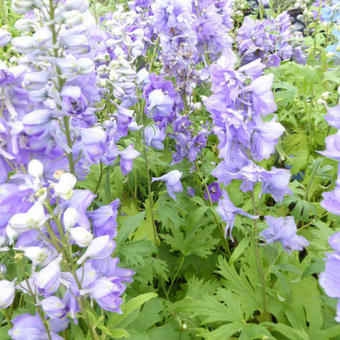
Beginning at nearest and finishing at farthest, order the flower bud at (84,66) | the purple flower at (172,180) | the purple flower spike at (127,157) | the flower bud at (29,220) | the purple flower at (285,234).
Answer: the flower bud at (29,220) → the flower bud at (84,66) → the purple flower at (285,234) → the purple flower spike at (127,157) → the purple flower at (172,180)

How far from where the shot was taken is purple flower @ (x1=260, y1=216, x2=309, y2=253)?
1579 millimetres

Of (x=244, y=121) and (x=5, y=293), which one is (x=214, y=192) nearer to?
(x=244, y=121)

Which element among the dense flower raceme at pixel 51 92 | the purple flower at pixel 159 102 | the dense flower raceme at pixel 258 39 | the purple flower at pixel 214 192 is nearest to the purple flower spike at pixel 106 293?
the dense flower raceme at pixel 51 92

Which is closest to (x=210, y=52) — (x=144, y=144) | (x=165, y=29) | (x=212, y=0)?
(x=212, y=0)

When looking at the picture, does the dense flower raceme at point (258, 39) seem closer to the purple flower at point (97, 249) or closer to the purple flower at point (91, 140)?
the purple flower at point (91, 140)

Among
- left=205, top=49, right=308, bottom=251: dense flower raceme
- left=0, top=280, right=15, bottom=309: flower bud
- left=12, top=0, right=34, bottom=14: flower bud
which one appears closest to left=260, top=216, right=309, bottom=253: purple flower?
left=205, top=49, right=308, bottom=251: dense flower raceme

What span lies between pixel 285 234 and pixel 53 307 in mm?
988

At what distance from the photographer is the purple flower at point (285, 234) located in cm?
158

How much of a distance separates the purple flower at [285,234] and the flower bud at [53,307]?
2.95 feet

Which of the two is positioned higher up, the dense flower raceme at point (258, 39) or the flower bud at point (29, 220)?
the flower bud at point (29, 220)

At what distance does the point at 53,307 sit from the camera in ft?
3.49

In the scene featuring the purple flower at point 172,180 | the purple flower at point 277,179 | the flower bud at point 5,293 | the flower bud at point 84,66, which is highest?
the flower bud at point 84,66

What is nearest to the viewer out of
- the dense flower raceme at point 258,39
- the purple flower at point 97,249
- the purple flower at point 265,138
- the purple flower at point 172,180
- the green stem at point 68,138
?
the purple flower at point 97,249

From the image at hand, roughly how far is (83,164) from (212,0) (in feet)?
6.63
